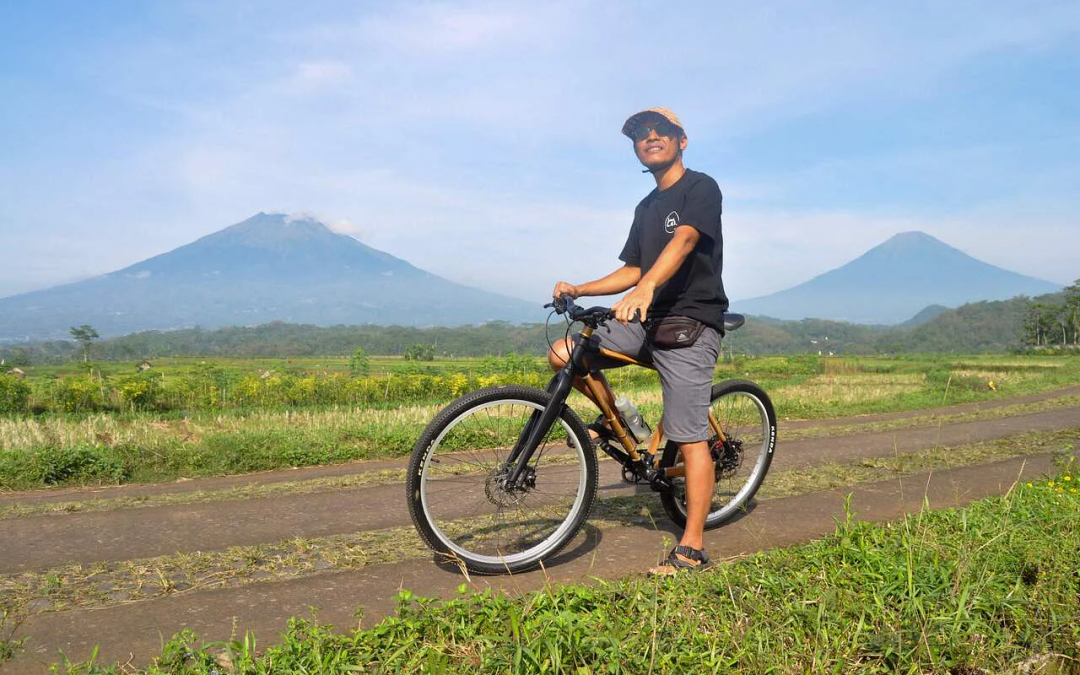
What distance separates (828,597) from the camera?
2547mm

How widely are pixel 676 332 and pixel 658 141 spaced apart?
1017 mm

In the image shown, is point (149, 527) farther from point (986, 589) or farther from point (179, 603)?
point (986, 589)

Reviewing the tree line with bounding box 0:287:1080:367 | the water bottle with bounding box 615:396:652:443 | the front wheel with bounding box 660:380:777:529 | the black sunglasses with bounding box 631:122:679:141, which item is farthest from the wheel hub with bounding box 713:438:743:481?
the tree line with bounding box 0:287:1080:367

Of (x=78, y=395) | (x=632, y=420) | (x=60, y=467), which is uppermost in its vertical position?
(x=632, y=420)

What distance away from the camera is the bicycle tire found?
320 cm

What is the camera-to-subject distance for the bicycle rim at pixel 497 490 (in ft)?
10.7

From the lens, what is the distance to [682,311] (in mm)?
3639

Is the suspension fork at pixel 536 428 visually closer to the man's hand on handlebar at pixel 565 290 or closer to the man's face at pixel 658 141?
the man's hand on handlebar at pixel 565 290

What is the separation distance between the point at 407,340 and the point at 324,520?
128704 mm

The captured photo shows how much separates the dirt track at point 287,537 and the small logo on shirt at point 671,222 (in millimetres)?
1674

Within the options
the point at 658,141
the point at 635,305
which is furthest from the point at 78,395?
the point at 635,305

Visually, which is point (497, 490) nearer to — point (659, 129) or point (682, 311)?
point (682, 311)

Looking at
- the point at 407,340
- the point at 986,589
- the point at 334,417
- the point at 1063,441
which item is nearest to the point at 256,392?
the point at 334,417

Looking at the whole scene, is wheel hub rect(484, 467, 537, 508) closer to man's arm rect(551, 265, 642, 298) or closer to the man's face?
man's arm rect(551, 265, 642, 298)
